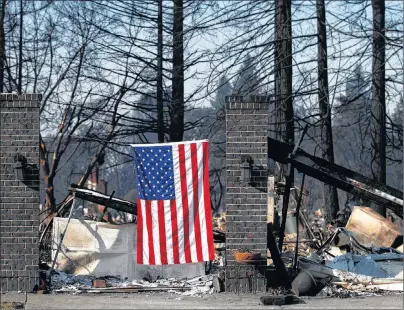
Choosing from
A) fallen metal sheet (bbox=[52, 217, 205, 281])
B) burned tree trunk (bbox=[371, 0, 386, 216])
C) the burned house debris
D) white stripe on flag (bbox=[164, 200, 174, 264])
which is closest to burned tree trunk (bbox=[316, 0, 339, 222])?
burned tree trunk (bbox=[371, 0, 386, 216])

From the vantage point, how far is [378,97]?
23.9 m

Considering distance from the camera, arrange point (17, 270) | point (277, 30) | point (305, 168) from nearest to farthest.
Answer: point (17, 270) < point (305, 168) < point (277, 30)

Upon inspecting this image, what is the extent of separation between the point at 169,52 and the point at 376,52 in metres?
6.98

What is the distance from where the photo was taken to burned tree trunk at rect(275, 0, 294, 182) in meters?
22.3

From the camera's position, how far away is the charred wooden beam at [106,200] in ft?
47.8

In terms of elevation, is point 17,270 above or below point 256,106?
below

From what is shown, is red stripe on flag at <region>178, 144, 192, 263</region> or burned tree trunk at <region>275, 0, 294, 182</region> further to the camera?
burned tree trunk at <region>275, 0, 294, 182</region>

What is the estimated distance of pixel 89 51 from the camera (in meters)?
26.6

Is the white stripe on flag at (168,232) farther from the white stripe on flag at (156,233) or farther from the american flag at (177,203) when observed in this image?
the white stripe on flag at (156,233)

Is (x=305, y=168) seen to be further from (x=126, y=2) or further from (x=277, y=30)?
(x=126, y=2)

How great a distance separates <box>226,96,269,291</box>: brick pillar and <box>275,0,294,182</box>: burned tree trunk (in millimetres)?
9217

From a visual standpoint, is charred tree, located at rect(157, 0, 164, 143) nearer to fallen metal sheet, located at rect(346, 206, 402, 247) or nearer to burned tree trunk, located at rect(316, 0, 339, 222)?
burned tree trunk, located at rect(316, 0, 339, 222)

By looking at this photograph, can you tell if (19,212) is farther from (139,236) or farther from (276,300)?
(276,300)

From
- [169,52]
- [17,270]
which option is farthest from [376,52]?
[17,270]
